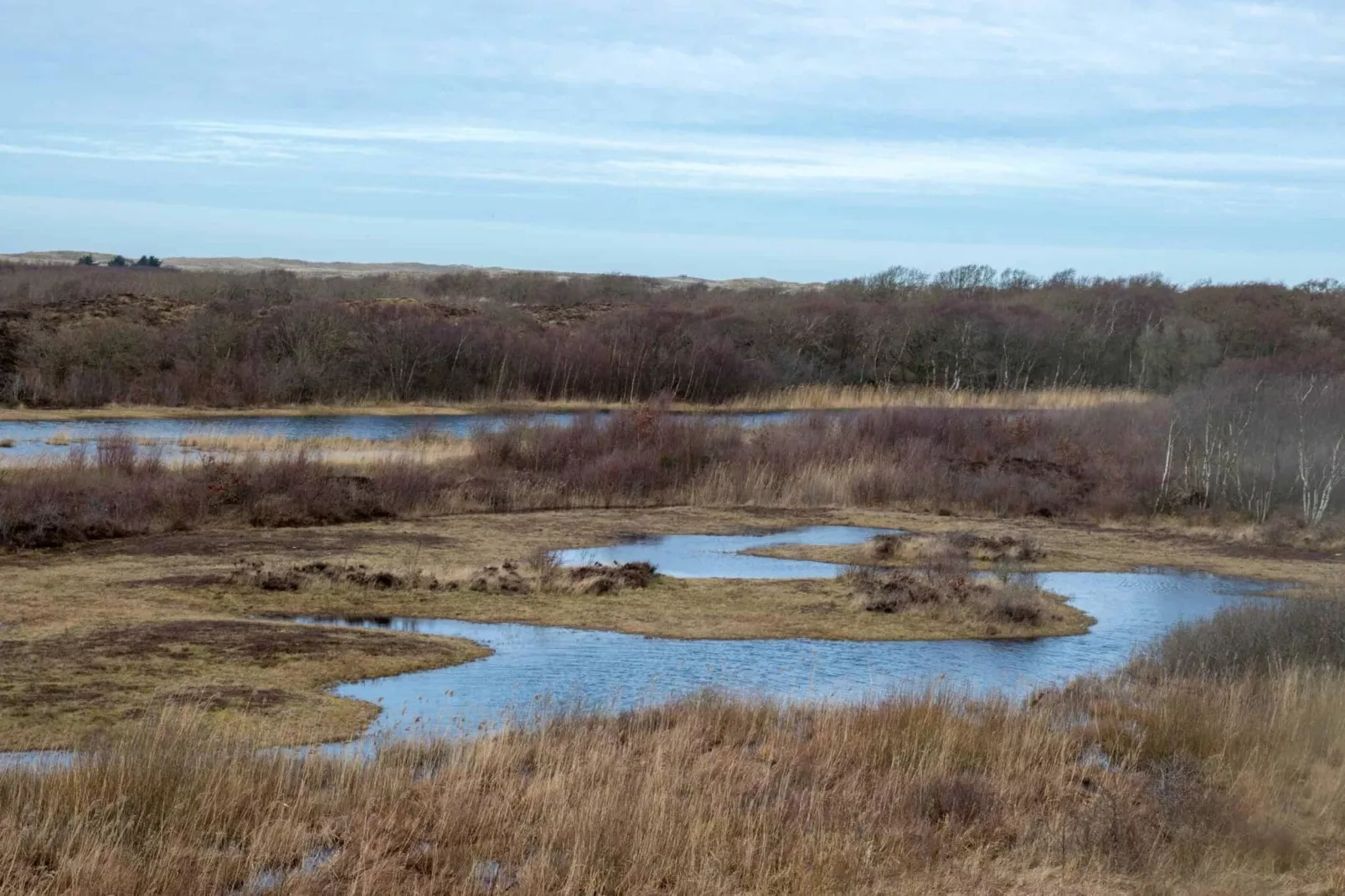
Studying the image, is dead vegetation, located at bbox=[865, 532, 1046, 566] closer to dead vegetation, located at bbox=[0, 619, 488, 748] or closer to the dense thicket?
dead vegetation, located at bbox=[0, 619, 488, 748]

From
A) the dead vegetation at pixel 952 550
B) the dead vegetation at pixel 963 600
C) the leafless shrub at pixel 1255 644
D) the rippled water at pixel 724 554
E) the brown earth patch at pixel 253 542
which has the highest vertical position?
the leafless shrub at pixel 1255 644

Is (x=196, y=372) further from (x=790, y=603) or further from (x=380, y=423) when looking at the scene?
(x=790, y=603)

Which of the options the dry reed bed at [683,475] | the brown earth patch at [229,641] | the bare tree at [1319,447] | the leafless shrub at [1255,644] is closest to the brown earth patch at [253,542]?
the dry reed bed at [683,475]

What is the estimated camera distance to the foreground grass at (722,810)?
25.2 ft

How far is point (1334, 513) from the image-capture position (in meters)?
29.4

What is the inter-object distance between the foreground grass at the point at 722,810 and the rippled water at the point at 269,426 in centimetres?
2531

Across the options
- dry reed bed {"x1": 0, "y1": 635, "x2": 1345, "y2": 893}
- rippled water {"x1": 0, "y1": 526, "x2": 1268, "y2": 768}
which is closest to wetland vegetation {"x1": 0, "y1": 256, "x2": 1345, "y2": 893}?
dry reed bed {"x1": 0, "y1": 635, "x2": 1345, "y2": 893}

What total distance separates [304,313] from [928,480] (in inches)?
1354

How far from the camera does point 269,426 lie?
4766cm

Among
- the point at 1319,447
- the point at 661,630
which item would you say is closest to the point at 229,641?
the point at 661,630

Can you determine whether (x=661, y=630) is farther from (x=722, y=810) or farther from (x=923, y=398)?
(x=923, y=398)

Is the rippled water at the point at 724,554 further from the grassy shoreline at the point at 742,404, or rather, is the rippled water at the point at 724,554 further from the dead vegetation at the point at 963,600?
the grassy shoreline at the point at 742,404

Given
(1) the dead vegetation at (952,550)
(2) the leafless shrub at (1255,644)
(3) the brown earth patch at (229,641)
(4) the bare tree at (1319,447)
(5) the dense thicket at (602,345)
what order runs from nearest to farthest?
(2) the leafless shrub at (1255,644) < (3) the brown earth patch at (229,641) < (1) the dead vegetation at (952,550) < (4) the bare tree at (1319,447) < (5) the dense thicket at (602,345)

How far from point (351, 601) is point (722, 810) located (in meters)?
11.4
